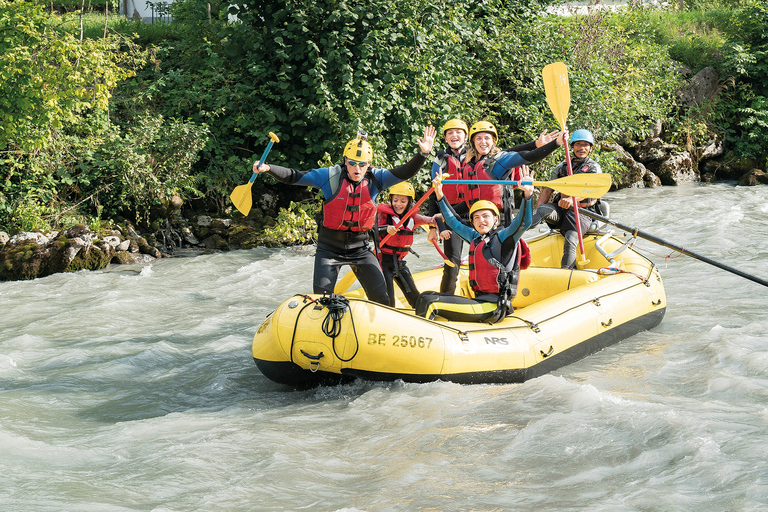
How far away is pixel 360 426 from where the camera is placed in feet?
13.2

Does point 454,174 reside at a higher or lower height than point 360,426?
higher

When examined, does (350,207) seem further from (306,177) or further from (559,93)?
(559,93)

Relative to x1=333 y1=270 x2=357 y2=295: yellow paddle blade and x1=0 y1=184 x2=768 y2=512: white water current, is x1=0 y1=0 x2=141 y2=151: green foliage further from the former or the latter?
x1=333 y1=270 x2=357 y2=295: yellow paddle blade

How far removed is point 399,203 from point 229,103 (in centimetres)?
523

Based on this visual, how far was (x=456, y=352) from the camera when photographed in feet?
14.4

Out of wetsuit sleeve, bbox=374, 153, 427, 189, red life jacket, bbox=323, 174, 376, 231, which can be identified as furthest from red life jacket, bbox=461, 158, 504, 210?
red life jacket, bbox=323, 174, 376, 231

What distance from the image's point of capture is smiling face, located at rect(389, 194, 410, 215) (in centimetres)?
539

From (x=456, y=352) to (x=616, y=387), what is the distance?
1.12 metres

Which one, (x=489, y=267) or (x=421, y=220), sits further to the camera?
(x=421, y=220)

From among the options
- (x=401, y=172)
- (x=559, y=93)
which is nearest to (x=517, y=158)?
(x=401, y=172)

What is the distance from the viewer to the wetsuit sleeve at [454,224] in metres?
4.90

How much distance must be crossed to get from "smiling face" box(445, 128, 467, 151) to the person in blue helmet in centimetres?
118

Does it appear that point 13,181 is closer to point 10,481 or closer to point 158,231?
point 158,231

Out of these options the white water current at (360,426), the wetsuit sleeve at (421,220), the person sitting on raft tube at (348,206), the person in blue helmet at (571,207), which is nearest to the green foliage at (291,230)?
the white water current at (360,426)
